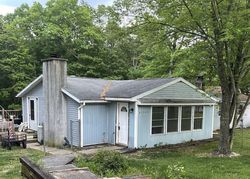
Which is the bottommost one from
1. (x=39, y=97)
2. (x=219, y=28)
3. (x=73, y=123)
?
(x=73, y=123)

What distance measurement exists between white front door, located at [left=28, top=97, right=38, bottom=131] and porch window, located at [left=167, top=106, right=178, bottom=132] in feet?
27.0

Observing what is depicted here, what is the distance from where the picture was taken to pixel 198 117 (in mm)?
16438

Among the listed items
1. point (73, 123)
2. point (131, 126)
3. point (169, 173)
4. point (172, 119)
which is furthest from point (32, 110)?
point (169, 173)

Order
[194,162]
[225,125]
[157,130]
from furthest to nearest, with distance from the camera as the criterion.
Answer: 1. [157,130]
2. [225,125]
3. [194,162]

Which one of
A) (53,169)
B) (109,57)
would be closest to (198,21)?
(53,169)

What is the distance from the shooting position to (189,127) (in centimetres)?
1587

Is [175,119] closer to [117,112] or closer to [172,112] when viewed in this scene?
[172,112]

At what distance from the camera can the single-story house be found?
44.5ft

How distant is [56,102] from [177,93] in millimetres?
6201

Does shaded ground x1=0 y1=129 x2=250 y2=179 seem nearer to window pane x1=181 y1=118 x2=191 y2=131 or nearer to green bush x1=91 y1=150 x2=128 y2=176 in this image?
green bush x1=91 y1=150 x2=128 y2=176

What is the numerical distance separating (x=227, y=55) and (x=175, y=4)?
2.91 m

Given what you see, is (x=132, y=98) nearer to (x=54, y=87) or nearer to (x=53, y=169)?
(x=54, y=87)

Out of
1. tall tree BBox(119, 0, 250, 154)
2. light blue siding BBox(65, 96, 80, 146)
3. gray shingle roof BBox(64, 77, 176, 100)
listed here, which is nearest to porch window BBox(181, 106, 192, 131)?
gray shingle roof BBox(64, 77, 176, 100)

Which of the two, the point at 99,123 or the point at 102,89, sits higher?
the point at 102,89
